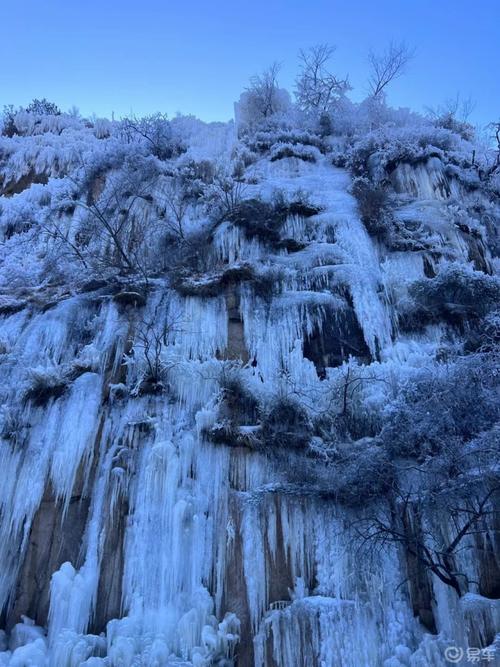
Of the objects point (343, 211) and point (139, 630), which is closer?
point (139, 630)

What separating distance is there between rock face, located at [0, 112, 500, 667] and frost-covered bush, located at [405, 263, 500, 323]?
0.20ft

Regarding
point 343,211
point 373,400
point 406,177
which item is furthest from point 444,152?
point 373,400

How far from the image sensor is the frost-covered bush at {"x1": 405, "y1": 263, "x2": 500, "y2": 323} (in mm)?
11648

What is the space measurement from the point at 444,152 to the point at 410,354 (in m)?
8.59

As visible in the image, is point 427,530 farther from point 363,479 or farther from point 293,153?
point 293,153

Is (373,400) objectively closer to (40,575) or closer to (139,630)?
(139,630)

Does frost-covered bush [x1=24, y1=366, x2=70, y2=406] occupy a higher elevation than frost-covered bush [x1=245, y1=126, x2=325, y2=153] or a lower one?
lower

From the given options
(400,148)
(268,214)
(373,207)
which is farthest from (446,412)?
(400,148)

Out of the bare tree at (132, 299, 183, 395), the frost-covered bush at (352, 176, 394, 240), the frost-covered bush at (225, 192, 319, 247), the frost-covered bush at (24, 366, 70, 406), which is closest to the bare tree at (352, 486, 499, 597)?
the bare tree at (132, 299, 183, 395)

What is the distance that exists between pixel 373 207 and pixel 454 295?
376cm

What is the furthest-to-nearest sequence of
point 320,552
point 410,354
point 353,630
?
point 410,354
point 320,552
point 353,630

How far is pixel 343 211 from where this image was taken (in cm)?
1474

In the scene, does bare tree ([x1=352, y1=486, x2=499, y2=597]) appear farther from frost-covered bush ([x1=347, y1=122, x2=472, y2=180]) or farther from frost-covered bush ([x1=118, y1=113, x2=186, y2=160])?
frost-covered bush ([x1=118, y1=113, x2=186, y2=160])

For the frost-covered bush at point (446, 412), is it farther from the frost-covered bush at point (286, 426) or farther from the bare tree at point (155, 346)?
the bare tree at point (155, 346)
